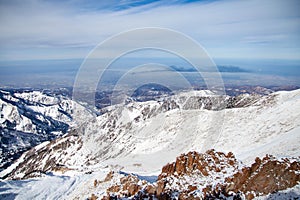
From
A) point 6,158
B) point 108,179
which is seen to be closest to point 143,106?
point 108,179

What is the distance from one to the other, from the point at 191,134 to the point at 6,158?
→ 173573 mm

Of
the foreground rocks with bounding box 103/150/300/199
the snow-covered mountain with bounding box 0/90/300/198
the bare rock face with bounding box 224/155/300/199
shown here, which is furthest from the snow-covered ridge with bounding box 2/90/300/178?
the foreground rocks with bounding box 103/150/300/199

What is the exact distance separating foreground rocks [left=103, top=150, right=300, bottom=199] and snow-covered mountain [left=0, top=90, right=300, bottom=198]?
661 cm

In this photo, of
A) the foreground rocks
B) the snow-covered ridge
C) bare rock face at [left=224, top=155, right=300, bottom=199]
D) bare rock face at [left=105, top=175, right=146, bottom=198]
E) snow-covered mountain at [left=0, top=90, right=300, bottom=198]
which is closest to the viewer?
bare rock face at [left=224, top=155, right=300, bottom=199]

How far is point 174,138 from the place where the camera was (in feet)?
230

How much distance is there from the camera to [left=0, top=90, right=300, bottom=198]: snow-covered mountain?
1722 inches

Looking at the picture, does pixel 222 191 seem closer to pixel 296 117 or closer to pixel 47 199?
pixel 296 117

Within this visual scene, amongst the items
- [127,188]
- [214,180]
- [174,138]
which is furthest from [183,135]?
[214,180]

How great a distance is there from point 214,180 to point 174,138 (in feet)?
153

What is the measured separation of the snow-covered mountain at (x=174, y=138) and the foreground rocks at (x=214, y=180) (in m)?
6.61

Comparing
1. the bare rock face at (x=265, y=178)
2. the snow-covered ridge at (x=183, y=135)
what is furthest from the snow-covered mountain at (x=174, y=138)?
the bare rock face at (x=265, y=178)

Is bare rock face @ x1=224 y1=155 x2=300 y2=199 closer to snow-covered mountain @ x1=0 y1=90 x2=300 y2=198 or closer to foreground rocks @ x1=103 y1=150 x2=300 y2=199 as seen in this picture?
foreground rocks @ x1=103 y1=150 x2=300 y2=199

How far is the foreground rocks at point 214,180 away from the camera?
65.5ft

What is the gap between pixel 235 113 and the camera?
220 feet
